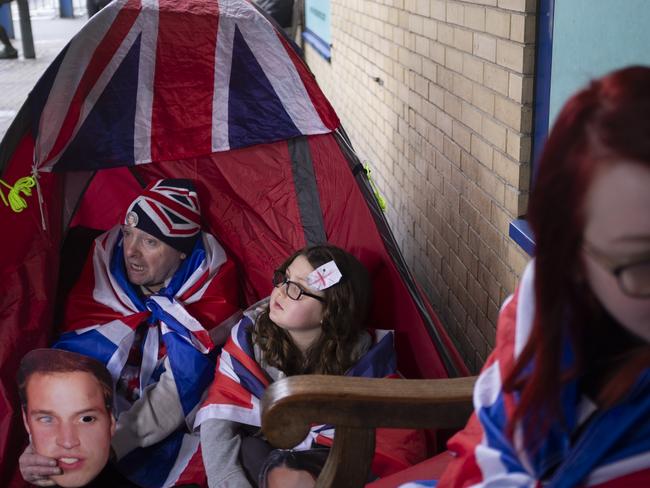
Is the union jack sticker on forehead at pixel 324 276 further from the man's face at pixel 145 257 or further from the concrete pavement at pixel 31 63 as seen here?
the concrete pavement at pixel 31 63

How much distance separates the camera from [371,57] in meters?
4.46

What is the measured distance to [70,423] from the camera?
87.0 inches

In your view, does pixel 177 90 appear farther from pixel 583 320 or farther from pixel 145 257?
pixel 583 320

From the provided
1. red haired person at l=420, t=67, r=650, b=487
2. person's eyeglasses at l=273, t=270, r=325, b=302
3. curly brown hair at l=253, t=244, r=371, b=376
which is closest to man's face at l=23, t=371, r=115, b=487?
curly brown hair at l=253, t=244, r=371, b=376

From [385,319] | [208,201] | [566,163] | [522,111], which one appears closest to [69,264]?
[208,201]

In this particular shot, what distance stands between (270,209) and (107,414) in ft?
3.54

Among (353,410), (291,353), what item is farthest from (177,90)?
(353,410)

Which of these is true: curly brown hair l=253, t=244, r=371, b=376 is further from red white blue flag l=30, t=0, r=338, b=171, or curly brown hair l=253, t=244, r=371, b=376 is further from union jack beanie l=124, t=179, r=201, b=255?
red white blue flag l=30, t=0, r=338, b=171

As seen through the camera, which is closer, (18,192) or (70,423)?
(70,423)

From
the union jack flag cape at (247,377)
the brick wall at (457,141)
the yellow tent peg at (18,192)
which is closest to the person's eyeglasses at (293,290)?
the union jack flag cape at (247,377)

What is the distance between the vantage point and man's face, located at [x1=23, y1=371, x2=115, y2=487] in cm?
Result: 218

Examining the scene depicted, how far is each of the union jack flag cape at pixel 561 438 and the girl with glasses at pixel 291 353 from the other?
1.15 m

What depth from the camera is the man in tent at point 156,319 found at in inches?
97.0

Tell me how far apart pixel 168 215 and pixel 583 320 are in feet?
6.68
